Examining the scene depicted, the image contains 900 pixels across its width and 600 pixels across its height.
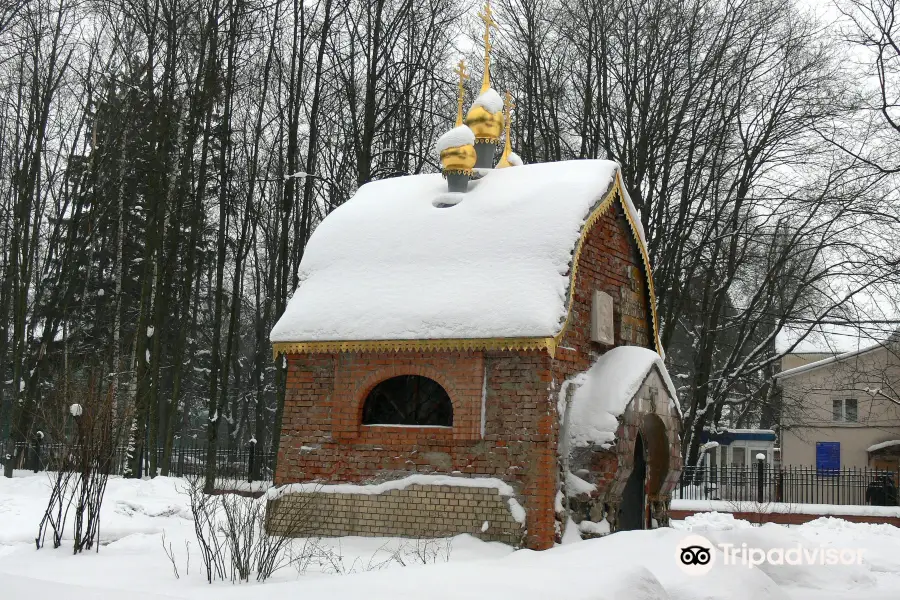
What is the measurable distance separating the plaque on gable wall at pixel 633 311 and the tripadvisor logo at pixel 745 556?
349 cm

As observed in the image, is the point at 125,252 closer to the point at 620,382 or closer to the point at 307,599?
the point at 620,382

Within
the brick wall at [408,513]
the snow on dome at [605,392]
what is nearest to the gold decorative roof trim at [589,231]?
the snow on dome at [605,392]

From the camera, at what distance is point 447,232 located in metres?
10.9

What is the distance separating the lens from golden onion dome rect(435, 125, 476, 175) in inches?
461

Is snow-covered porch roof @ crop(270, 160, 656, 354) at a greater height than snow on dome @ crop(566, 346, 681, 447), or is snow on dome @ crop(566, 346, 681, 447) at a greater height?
snow-covered porch roof @ crop(270, 160, 656, 354)

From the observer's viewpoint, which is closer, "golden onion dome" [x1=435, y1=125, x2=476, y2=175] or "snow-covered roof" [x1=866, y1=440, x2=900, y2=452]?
"golden onion dome" [x1=435, y1=125, x2=476, y2=175]

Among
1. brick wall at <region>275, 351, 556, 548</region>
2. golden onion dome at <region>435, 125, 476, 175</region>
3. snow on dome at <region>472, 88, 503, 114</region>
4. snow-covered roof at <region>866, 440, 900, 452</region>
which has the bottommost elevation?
snow-covered roof at <region>866, 440, 900, 452</region>

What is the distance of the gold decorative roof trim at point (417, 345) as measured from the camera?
9617 millimetres

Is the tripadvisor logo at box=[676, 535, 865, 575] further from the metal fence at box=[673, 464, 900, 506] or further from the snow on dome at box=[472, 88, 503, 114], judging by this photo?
the metal fence at box=[673, 464, 900, 506]

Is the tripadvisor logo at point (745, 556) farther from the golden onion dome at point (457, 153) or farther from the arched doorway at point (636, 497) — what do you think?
the golden onion dome at point (457, 153)

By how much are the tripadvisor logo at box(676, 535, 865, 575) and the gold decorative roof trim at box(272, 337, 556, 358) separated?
2397 millimetres

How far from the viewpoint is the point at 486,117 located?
13.1 metres

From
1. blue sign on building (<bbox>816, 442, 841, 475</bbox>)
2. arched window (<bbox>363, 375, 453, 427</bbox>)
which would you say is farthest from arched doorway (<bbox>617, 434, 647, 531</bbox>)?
blue sign on building (<bbox>816, 442, 841, 475</bbox>)

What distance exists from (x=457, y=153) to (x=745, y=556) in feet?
19.3
